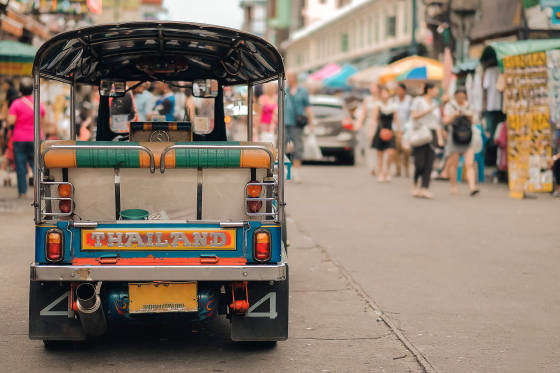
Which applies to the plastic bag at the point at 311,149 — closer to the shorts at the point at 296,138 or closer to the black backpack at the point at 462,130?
the shorts at the point at 296,138

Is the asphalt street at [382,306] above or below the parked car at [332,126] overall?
below

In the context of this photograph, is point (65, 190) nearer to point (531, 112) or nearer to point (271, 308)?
point (271, 308)

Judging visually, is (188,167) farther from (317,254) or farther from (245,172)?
(317,254)

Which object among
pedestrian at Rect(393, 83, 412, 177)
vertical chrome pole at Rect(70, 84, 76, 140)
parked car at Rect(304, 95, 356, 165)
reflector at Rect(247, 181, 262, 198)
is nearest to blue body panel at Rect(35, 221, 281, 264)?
reflector at Rect(247, 181, 262, 198)

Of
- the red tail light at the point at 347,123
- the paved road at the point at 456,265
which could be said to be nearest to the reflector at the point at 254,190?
the paved road at the point at 456,265

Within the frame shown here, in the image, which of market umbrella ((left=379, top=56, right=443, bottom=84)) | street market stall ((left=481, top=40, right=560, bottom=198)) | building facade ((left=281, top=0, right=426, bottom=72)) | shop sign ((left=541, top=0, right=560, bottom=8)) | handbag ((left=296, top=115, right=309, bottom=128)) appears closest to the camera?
street market stall ((left=481, top=40, right=560, bottom=198))

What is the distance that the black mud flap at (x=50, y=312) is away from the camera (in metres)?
4.61

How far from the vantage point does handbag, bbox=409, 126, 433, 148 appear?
503 inches

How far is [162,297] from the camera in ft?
14.9

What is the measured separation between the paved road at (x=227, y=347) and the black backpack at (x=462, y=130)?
24.9ft

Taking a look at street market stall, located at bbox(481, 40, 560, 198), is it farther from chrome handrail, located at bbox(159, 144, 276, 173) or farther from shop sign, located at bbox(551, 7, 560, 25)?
chrome handrail, located at bbox(159, 144, 276, 173)

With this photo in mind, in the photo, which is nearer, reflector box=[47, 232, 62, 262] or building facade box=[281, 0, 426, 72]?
reflector box=[47, 232, 62, 262]

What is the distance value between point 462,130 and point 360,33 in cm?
3908

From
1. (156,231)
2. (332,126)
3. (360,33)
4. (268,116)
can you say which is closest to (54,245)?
(156,231)
